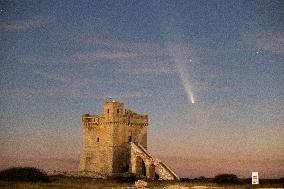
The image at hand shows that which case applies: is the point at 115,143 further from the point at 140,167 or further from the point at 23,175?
the point at 23,175

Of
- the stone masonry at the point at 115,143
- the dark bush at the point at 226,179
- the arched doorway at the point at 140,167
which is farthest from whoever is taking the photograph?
the stone masonry at the point at 115,143

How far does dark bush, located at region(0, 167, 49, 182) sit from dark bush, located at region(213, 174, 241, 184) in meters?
16.4

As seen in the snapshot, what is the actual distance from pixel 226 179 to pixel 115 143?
1741cm

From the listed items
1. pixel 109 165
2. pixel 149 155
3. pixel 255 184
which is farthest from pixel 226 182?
pixel 109 165

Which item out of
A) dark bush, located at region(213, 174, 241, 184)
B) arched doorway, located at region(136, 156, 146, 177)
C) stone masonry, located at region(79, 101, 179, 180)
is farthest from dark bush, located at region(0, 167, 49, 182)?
arched doorway, located at region(136, 156, 146, 177)

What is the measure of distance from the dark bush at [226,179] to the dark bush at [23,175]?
53.8 feet

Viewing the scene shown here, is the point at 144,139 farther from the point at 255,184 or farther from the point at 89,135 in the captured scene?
the point at 255,184

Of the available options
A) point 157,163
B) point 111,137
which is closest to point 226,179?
point 157,163

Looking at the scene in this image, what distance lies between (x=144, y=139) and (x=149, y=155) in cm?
489

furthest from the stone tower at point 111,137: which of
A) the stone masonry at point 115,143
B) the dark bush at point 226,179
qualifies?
the dark bush at point 226,179

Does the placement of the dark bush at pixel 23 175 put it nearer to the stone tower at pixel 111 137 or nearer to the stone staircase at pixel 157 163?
the stone tower at pixel 111 137

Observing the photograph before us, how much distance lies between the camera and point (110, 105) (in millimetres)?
60406

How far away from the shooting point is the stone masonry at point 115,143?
6044 centimetres

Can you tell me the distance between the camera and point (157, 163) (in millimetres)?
57625
